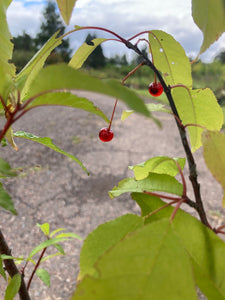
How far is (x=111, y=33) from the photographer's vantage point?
1.46 ft

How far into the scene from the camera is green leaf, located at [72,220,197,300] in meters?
0.27

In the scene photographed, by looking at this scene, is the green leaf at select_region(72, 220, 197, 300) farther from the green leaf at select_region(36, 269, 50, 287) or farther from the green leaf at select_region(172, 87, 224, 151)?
the green leaf at select_region(36, 269, 50, 287)

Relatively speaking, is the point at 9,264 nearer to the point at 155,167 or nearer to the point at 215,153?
the point at 155,167

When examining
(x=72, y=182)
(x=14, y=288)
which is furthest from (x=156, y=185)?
(x=72, y=182)

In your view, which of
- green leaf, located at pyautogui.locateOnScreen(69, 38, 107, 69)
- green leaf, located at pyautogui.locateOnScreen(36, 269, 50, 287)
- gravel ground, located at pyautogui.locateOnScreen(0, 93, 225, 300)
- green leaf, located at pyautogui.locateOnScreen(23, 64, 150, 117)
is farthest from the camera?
gravel ground, located at pyautogui.locateOnScreen(0, 93, 225, 300)

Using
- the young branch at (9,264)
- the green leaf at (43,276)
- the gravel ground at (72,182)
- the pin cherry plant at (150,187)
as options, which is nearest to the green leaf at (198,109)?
the pin cherry plant at (150,187)

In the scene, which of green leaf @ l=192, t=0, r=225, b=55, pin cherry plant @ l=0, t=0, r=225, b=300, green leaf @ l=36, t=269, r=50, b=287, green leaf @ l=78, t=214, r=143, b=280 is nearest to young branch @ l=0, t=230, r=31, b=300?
pin cherry plant @ l=0, t=0, r=225, b=300

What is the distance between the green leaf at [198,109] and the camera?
0.53 m

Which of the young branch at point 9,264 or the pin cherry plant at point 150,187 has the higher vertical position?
the pin cherry plant at point 150,187

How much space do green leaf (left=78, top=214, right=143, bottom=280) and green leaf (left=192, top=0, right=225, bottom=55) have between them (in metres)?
0.26

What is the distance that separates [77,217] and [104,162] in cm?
102

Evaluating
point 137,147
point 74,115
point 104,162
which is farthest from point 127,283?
point 74,115

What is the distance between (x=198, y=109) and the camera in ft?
1.78

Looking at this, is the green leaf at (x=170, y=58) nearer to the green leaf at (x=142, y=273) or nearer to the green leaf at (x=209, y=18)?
the green leaf at (x=209, y=18)
